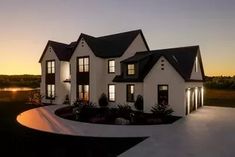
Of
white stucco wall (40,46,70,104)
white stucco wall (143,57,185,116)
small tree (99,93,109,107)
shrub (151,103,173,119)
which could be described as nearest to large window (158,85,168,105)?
white stucco wall (143,57,185,116)

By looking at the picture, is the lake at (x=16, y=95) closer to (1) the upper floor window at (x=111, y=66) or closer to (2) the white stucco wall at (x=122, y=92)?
(1) the upper floor window at (x=111, y=66)

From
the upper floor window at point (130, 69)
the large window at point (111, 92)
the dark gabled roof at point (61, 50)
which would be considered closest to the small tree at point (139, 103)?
the upper floor window at point (130, 69)

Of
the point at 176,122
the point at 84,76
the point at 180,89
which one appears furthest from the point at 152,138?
the point at 84,76

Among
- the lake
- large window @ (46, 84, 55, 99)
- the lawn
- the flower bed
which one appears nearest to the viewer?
the flower bed

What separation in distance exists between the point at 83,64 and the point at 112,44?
486 centimetres

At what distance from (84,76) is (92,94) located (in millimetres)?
2627

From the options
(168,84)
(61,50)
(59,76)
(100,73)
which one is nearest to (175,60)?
(168,84)

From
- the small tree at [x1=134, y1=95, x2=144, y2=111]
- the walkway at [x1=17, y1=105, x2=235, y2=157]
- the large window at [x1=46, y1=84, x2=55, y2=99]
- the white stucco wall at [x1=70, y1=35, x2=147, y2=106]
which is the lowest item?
the walkway at [x1=17, y1=105, x2=235, y2=157]

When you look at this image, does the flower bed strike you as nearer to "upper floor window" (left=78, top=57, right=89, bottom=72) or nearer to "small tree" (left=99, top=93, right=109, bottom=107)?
"small tree" (left=99, top=93, right=109, bottom=107)

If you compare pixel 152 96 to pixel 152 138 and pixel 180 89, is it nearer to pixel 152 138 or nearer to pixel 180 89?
pixel 180 89

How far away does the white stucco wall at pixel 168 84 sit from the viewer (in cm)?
1962

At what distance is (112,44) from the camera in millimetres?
28156

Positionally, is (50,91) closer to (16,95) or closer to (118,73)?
(118,73)

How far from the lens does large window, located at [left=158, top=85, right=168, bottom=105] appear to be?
20375mm
